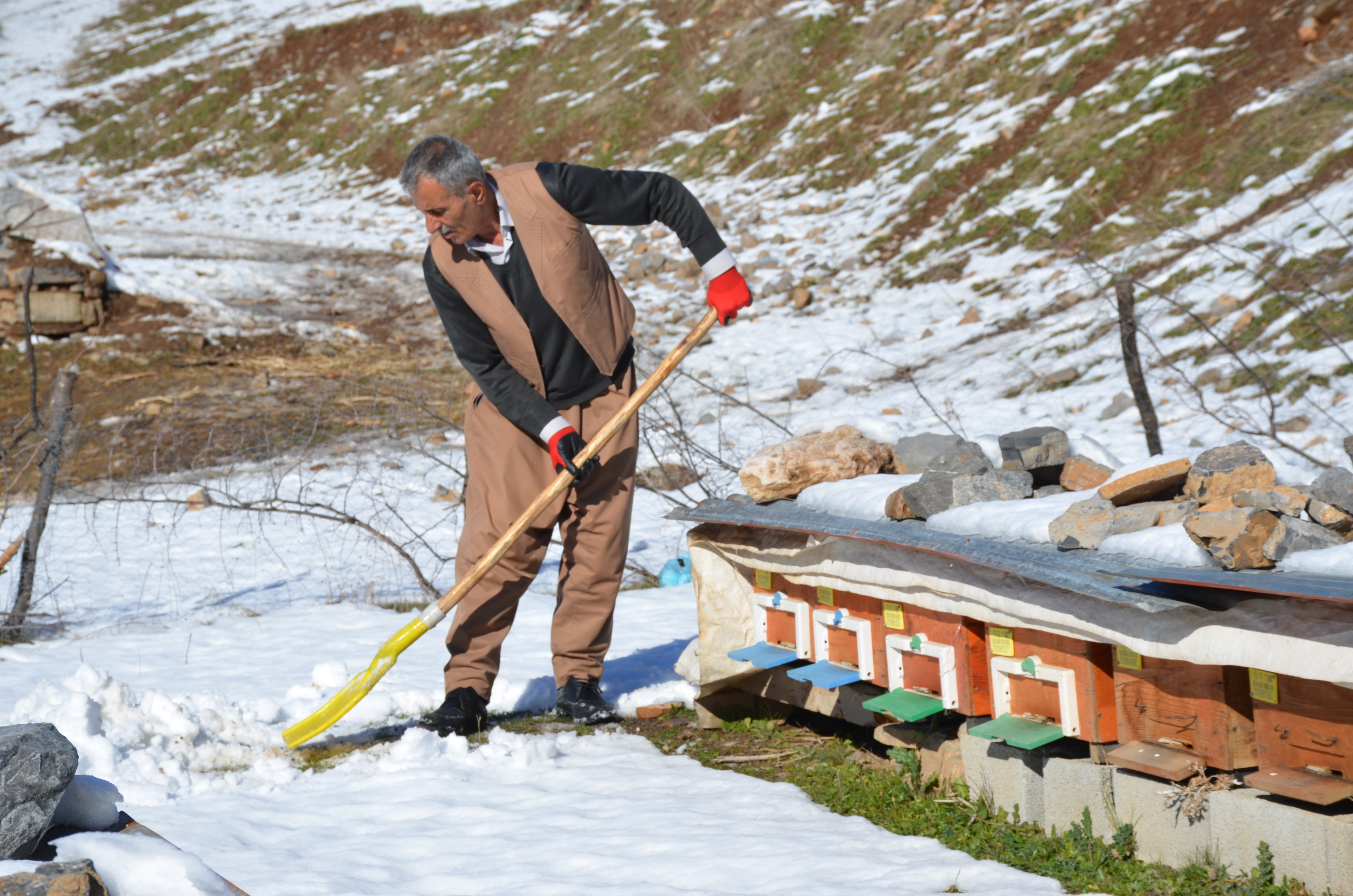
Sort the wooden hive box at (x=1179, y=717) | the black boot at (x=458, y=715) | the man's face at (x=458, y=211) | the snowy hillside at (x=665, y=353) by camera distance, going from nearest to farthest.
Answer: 1. the wooden hive box at (x=1179, y=717)
2. the snowy hillside at (x=665, y=353)
3. the man's face at (x=458, y=211)
4. the black boot at (x=458, y=715)

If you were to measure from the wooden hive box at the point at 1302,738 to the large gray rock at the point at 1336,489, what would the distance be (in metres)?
0.35

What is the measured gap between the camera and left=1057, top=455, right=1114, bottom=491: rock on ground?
312 cm

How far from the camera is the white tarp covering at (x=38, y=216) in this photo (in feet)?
38.5

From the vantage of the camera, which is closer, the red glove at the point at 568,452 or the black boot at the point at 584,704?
the red glove at the point at 568,452

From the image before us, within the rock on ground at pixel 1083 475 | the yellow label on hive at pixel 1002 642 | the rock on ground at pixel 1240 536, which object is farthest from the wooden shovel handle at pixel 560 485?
the rock on ground at pixel 1240 536

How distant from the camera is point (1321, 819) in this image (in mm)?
2176

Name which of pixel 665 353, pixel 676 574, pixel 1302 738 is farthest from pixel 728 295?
pixel 665 353

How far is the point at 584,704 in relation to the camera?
389cm

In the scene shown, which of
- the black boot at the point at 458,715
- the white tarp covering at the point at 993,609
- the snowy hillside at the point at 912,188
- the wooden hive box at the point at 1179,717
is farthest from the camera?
the snowy hillside at the point at 912,188

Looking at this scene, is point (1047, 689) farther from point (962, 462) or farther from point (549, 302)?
point (549, 302)

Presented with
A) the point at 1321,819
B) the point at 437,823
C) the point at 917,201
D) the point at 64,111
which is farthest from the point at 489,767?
the point at 64,111

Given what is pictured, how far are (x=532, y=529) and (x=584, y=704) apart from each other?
66cm

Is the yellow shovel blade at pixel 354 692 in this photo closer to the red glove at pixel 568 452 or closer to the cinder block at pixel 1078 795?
the red glove at pixel 568 452

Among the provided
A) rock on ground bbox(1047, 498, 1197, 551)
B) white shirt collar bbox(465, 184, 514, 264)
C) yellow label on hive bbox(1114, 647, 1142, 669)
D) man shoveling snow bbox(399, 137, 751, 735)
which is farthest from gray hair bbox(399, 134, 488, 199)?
yellow label on hive bbox(1114, 647, 1142, 669)
